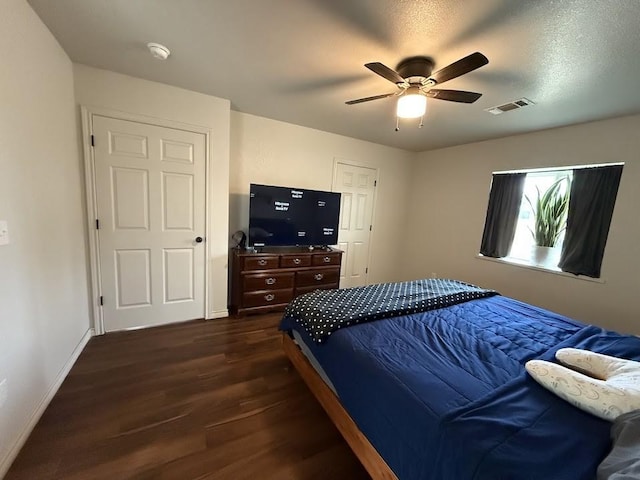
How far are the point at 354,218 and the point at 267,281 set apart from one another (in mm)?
1792

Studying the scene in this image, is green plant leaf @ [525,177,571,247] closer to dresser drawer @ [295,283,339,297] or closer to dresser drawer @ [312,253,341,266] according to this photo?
dresser drawer @ [312,253,341,266]

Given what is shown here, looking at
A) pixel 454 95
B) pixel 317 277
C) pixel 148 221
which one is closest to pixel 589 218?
pixel 454 95

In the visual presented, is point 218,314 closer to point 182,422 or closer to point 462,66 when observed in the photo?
point 182,422

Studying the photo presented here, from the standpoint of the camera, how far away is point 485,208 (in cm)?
354

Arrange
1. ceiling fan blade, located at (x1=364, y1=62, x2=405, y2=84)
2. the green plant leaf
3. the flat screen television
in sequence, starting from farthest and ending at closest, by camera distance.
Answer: the flat screen television
the green plant leaf
ceiling fan blade, located at (x1=364, y1=62, x2=405, y2=84)

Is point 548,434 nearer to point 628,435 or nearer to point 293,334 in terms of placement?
point 628,435

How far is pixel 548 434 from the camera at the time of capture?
2.90 feet

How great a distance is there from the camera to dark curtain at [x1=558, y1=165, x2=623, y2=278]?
2.55 meters

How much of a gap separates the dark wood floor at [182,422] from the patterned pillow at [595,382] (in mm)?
1011

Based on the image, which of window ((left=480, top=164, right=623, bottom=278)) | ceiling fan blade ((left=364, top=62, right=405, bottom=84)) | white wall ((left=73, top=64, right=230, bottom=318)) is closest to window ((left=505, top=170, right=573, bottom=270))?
window ((left=480, top=164, right=623, bottom=278))

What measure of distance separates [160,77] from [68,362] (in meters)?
2.46

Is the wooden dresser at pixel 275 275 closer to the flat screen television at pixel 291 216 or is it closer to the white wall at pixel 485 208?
the flat screen television at pixel 291 216

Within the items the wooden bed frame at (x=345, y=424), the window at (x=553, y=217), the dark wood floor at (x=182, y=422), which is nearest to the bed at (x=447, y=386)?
the wooden bed frame at (x=345, y=424)

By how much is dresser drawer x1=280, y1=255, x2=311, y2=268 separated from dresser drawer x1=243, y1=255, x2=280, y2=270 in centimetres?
7
